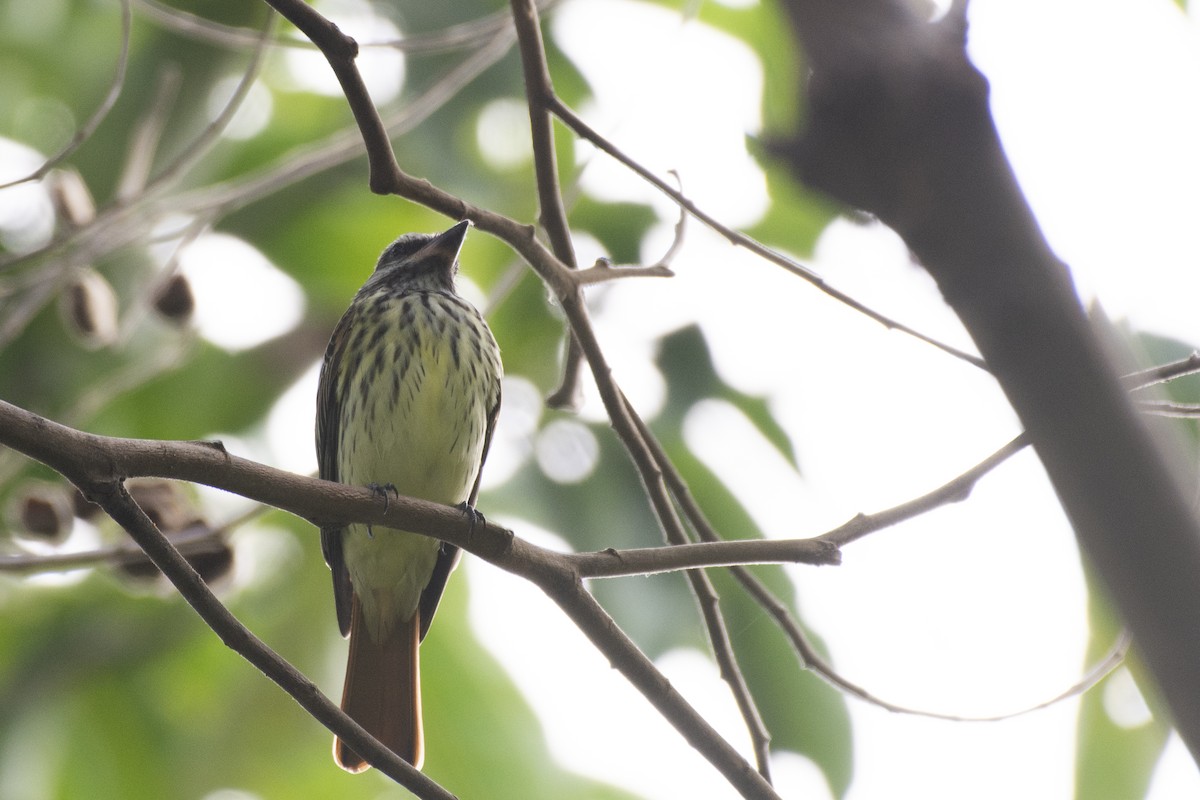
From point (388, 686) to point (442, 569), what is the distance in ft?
1.24

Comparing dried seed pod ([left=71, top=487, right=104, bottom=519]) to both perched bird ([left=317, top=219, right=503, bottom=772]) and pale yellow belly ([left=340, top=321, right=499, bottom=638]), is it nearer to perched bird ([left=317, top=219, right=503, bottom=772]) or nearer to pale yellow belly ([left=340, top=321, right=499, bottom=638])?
perched bird ([left=317, top=219, right=503, bottom=772])

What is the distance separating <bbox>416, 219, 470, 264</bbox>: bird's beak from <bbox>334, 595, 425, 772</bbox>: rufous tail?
110cm

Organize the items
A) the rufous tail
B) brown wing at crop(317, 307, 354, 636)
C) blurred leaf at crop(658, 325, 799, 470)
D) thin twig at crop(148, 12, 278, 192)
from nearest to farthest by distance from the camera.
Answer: thin twig at crop(148, 12, 278, 192) → the rufous tail → brown wing at crop(317, 307, 354, 636) → blurred leaf at crop(658, 325, 799, 470)

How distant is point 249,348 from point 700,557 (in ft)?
11.2

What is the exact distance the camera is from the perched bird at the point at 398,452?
3553 millimetres

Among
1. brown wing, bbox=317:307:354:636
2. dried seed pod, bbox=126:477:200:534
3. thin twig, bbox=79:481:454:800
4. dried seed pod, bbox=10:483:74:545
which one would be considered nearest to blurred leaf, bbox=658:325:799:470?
Answer: brown wing, bbox=317:307:354:636

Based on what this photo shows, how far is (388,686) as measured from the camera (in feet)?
11.6

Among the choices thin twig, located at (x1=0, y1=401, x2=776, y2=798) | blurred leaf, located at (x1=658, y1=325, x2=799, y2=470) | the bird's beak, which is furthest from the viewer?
blurred leaf, located at (x1=658, y1=325, x2=799, y2=470)

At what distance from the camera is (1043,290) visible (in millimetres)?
682

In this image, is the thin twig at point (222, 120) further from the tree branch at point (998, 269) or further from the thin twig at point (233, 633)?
the tree branch at point (998, 269)

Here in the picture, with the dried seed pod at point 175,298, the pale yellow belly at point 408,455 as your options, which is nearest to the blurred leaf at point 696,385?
the pale yellow belly at point 408,455

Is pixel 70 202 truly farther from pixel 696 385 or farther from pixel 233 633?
pixel 696 385

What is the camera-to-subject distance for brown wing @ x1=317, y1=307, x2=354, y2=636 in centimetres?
373

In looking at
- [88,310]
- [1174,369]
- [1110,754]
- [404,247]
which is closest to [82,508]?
[88,310]
